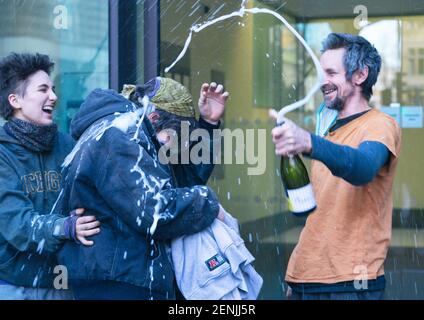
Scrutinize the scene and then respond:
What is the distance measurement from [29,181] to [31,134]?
224 millimetres

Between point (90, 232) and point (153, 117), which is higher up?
point (153, 117)

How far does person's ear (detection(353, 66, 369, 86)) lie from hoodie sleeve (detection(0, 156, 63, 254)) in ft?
4.57

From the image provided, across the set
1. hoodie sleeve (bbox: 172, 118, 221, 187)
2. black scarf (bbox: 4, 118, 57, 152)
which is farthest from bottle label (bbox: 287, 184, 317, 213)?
black scarf (bbox: 4, 118, 57, 152)

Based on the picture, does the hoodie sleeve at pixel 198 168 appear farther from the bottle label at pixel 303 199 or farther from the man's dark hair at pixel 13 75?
the man's dark hair at pixel 13 75

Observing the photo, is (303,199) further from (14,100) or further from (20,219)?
(14,100)

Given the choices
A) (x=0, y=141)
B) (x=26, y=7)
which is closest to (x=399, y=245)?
(x=26, y=7)

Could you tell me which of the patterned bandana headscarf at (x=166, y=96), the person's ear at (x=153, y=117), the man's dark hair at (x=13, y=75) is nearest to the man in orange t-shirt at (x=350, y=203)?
the patterned bandana headscarf at (x=166, y=96)

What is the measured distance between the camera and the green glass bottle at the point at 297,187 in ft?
9.53

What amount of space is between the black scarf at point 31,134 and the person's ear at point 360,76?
143cm

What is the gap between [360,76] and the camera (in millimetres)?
3154

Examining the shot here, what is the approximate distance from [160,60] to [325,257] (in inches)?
110
